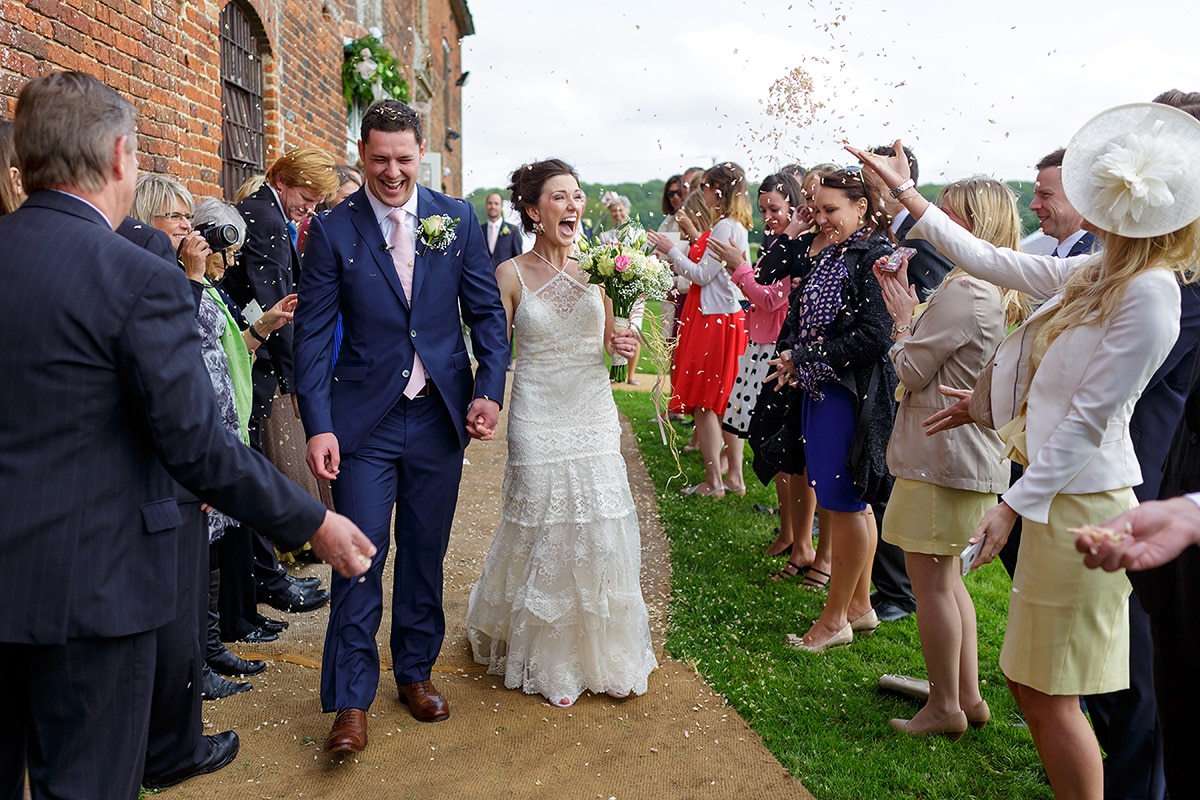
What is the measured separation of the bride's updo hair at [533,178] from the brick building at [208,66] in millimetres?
2363

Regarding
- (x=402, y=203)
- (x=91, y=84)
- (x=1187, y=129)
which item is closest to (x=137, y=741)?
(x=91, y=84)

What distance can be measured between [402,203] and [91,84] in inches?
70.6

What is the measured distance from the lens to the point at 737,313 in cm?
811

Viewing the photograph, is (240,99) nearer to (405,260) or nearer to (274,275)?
(274,275)

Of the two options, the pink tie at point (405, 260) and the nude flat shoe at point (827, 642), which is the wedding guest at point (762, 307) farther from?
the pink tie at point (405, 260)

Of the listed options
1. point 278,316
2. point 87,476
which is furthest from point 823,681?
point 87,476

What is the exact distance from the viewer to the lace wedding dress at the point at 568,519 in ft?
14.4

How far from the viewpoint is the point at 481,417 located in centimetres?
A: 407

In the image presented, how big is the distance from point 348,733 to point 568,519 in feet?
4.35

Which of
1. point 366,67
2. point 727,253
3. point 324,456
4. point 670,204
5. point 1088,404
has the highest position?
point 366,67

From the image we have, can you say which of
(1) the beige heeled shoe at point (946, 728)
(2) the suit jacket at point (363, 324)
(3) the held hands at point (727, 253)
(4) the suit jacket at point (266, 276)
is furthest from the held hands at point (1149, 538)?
(3) the held hands at point (727, 253)

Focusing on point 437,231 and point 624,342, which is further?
point 624,342

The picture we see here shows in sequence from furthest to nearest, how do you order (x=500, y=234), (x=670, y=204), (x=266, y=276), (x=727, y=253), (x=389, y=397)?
1. (x=500, y=234)
2. (x=670, y=204)
3. (x=727, y=253)
4. (x=266, y=276)
5. (x=389, y=397)

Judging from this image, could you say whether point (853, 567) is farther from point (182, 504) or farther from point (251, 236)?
point (251, 236)
